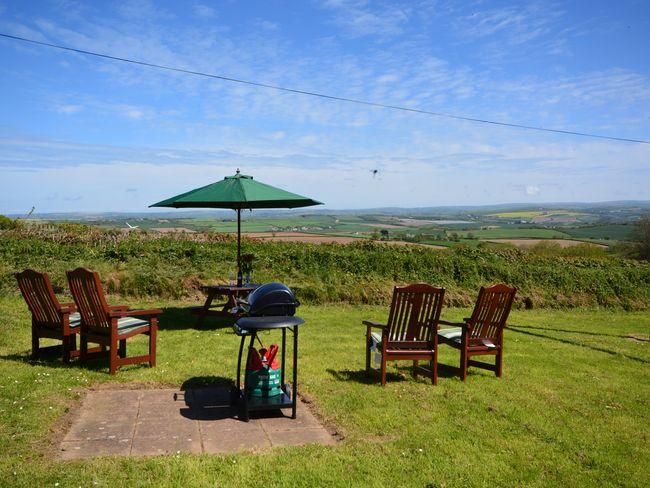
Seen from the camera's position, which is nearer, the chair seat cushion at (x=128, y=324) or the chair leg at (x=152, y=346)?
the chair seat cushion at (x=128, y=324)

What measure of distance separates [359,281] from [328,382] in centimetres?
677

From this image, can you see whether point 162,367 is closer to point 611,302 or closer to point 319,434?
point 319,434

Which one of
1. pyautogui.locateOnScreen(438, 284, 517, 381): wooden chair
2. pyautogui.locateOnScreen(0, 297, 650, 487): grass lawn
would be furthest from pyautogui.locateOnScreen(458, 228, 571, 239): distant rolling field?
pyautogui.locateOnScreen(438, 284, 517, 381): wooden chair

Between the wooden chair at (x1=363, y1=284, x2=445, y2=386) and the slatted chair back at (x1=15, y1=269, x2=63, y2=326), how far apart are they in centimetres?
357

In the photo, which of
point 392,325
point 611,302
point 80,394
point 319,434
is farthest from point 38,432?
point 611,302

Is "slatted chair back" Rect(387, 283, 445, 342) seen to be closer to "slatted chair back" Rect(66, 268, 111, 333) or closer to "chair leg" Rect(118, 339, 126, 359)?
"slatted chair back" Rect(66, 268, 111, 333)

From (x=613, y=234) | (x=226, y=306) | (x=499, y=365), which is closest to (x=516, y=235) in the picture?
(x=613, y=234)

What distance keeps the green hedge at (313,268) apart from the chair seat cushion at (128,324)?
206 inches

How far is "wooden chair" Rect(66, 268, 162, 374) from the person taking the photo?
5883 millimetres

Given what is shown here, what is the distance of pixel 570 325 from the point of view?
1162cm

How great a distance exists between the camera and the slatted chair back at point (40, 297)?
6.16m

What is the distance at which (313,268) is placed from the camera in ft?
43.0

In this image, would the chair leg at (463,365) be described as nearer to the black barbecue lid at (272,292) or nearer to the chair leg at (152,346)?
the black barbecue lid at (272,292)

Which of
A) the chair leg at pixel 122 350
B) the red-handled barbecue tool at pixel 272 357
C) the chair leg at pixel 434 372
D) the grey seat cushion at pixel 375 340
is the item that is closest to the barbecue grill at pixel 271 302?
the red-handled barbecue tool at pixel 272 357
